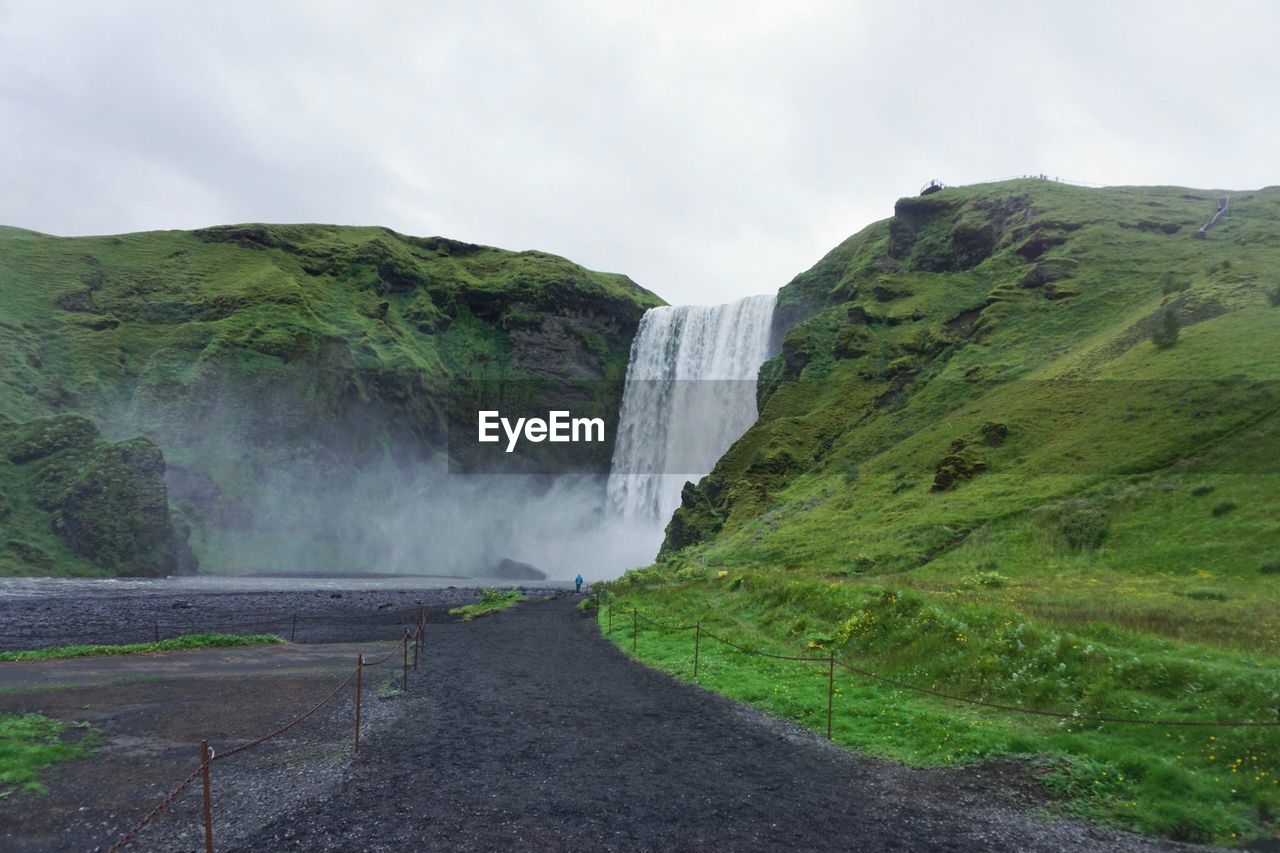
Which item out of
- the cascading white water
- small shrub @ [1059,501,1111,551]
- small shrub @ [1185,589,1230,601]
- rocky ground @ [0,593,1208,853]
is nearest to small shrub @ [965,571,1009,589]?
small shrub @ [1059,501,1111,551]

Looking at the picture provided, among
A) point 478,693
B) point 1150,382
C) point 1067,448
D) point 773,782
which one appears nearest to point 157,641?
point 478,693

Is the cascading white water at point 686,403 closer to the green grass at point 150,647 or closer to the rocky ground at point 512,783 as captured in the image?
the green grass at point 150,647

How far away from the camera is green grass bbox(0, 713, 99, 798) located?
39.8ft

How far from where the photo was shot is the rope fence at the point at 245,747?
888 centimetres

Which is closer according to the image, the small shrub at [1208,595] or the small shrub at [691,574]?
the small shrub at [1208,595]

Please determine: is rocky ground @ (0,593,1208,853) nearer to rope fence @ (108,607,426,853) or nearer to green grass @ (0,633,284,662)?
rope fence @ (108,607,426,853)

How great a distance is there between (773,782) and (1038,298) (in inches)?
2595

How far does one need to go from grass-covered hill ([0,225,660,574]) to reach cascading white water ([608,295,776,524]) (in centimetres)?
2352

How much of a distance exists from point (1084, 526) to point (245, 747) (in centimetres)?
3409

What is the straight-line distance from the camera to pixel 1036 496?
Answer: 37594 millimetres

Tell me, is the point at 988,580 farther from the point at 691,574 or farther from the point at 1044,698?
the point at 691,574

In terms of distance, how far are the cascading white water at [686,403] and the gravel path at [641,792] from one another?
6606 centimetres

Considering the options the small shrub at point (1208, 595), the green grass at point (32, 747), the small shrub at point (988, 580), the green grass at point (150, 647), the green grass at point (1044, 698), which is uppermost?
the small shrub at point (1208, 595)

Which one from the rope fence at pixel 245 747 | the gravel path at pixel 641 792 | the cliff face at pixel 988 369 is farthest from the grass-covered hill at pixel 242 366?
the gravel path at pixel 641 792
